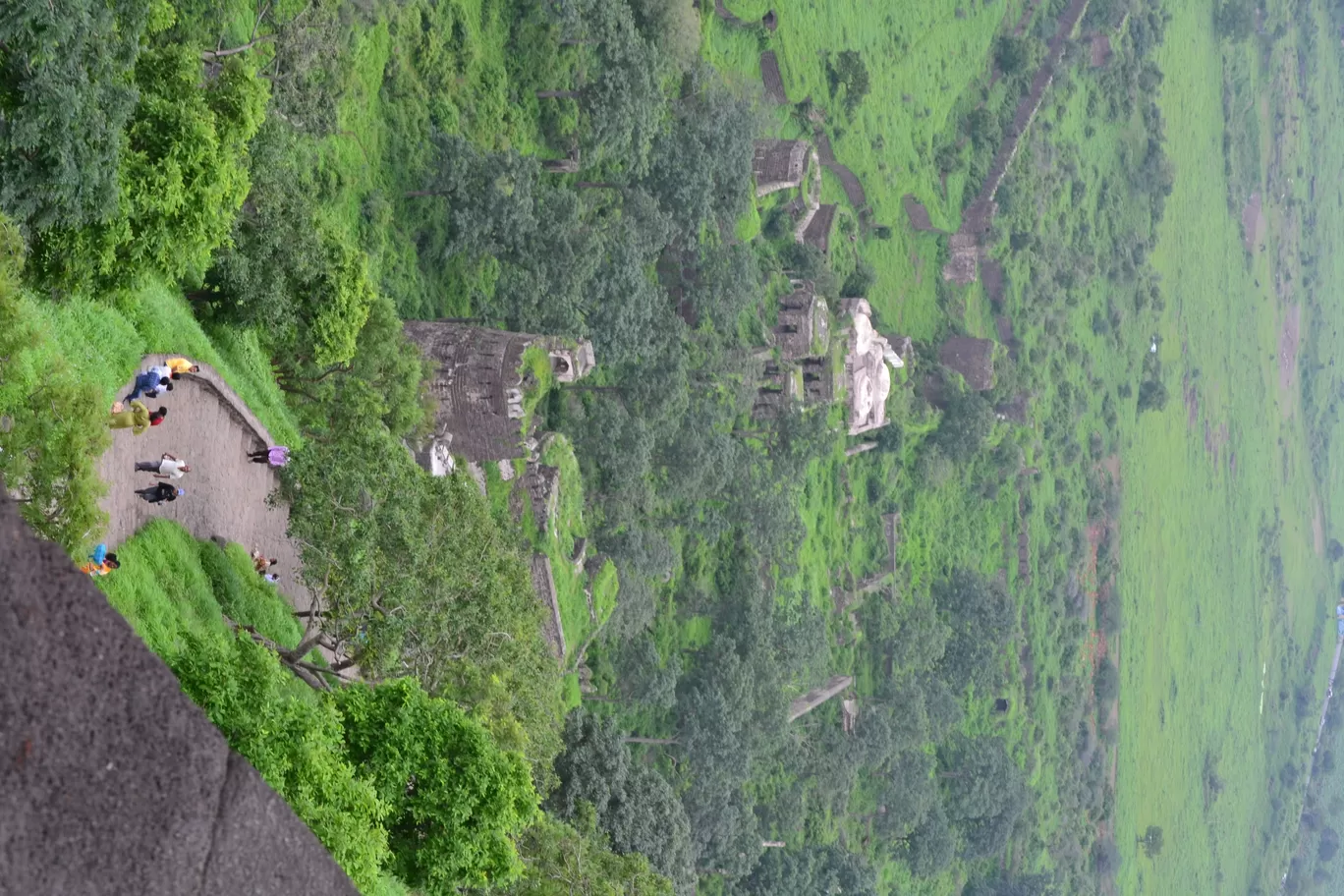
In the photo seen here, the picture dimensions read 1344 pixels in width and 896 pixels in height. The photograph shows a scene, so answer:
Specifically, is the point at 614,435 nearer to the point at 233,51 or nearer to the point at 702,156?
the point at 702,156

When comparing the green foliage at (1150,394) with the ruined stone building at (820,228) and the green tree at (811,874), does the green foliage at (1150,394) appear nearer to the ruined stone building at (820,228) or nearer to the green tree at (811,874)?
the ruined stone building at (820,228)

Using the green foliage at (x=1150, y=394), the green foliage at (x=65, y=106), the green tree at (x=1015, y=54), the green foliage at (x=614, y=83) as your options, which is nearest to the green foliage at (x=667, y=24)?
the green foliage at (x=614, y=83)

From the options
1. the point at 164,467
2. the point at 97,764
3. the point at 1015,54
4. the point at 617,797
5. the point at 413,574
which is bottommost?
the point at 617,797

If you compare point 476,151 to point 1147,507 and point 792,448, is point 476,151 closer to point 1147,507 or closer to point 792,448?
point 792,448

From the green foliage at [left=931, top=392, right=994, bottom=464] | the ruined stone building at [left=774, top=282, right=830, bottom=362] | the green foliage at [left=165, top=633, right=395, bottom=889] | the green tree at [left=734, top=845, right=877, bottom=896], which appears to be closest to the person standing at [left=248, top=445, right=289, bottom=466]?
the green foliage at [left=165, top=633, right=395, bottom=889]

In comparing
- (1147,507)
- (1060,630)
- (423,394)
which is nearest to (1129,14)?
(1147,507)

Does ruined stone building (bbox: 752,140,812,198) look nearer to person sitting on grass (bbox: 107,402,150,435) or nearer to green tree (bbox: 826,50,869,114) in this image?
green tree (bbox: 826,50,869,114)

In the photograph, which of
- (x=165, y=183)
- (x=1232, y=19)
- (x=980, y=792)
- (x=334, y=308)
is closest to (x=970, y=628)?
(x=980, y=792)
